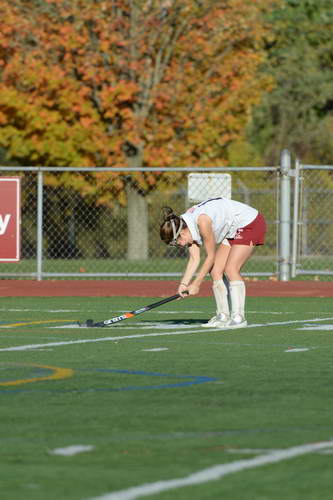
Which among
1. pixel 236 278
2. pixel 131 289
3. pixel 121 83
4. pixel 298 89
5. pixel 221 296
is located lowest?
pixel 131 289

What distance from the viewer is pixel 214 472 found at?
6027 mm

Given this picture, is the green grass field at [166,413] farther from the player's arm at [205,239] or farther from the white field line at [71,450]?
the player's arm at [205,239]

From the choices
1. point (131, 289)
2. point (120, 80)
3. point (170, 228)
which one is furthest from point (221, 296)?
point (120, 80)

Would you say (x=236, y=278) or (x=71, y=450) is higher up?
(x=236, y=278)

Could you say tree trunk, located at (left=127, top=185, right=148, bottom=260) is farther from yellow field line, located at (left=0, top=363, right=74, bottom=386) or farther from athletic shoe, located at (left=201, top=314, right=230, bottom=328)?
yellow field line, located at (left=0, top=363, right=74, bottom=386)

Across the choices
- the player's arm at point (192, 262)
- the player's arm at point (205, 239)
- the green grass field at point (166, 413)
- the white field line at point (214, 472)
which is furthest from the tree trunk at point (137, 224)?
the white field line at point (214, 472)

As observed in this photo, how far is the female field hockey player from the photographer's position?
13.0 m

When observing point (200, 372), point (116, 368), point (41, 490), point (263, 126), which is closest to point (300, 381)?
point (200, 372)

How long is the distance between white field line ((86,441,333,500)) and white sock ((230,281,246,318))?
6958 mm

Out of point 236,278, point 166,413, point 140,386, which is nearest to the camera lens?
point 166,413

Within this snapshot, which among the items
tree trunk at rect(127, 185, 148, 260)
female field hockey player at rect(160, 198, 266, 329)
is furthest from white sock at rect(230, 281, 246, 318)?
tree trunk at rect(127, 185, 148, 260)

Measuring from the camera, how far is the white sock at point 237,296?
539 inches

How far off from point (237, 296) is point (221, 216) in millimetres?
892

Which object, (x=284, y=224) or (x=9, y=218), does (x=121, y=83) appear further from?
(x=9, y=218)
